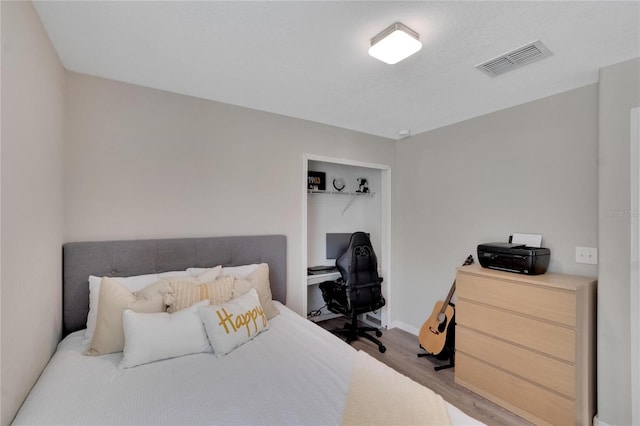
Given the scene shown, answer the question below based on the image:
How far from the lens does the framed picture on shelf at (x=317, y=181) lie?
362cm

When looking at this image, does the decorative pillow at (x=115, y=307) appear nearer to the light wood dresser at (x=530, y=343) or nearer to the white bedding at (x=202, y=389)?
the white bedding at (x=202, y=389)

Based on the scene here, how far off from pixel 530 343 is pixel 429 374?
3.06 feet

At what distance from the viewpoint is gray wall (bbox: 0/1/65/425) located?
1.11 metres

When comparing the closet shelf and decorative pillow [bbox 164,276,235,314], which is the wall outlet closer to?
the closet shelf

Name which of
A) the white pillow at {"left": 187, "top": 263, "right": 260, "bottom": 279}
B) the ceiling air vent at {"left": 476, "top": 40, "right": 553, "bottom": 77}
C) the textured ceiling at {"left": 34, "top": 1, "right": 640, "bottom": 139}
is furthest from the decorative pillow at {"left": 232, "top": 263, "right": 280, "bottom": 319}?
the ceiling air vent at {"left": 476, "top": 40, "right": 553, "bottom": 77}

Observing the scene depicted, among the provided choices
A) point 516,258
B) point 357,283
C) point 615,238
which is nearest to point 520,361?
point 516,258

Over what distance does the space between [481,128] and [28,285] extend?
3.51 m

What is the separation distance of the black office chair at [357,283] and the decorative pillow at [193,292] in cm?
135

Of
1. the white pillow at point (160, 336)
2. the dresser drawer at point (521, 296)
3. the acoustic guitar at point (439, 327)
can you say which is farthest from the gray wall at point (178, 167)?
the dresser drawer at point (521, 296)

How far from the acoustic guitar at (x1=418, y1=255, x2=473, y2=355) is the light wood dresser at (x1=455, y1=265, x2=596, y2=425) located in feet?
0.91

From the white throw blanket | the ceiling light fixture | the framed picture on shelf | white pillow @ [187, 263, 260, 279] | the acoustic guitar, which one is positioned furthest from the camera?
the framed picture on shelf

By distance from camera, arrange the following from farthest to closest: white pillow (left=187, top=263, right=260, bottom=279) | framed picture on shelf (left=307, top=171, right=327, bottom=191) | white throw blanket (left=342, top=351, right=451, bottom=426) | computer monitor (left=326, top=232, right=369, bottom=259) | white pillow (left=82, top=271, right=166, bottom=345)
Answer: computer monitor (left=326, top=232, right=369, bottom=259), framed picture on shelf (left=307, top=171, right=327, bottom=191), white pillow (left=187, top=263, right=260, bottom=279), white pillow (left=82, top=271, right=166, bottom=345), white throw blanket (left=342, top=351, right=451, bottom=426)

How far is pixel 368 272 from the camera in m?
3.06

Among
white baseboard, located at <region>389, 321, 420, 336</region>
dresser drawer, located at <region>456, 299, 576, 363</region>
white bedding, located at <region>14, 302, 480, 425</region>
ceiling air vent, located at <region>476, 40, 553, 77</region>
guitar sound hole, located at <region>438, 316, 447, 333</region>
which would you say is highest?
ceiling air vent, located at <region>476, 40, 553, 77</region>
